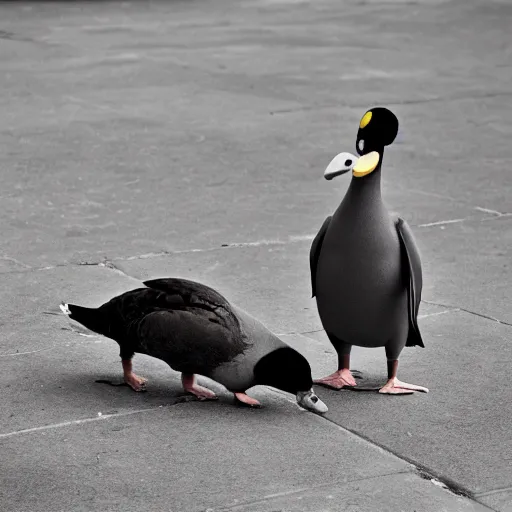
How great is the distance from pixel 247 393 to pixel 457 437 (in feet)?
3.13

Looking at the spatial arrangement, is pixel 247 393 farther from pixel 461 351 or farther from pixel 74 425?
pixel 461 351

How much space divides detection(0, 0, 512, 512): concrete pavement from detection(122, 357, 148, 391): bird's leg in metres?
0.09

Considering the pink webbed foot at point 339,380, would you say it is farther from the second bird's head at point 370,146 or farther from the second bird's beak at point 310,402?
the second bird's head at point 370,146

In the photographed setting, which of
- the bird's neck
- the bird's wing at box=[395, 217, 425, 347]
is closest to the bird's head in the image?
the bird's wing at box=[395, 217, 425, 347]

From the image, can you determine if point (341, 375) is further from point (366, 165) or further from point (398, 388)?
point (366, 165)

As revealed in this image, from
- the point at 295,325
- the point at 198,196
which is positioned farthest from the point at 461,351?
the point at 198,196

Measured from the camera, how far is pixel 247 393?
195 inches

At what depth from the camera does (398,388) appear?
4.95m

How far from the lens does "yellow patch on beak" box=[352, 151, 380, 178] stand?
15.3 ft

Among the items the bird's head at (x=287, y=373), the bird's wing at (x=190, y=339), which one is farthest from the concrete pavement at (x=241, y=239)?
the bird's wing at (x=190, y=339)

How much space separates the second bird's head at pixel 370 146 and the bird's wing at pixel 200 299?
0.67 m

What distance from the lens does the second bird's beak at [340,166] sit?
4.67 meters

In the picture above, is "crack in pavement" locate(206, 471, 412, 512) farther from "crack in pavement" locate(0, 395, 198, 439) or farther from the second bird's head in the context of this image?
the second bird's head

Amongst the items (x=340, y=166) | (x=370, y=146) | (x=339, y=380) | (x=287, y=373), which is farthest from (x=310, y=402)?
(x=370, y=146)
